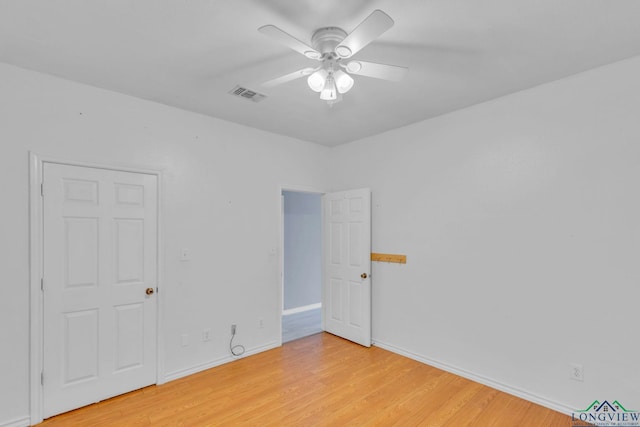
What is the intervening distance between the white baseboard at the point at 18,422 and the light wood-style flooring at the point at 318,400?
0.45 ft

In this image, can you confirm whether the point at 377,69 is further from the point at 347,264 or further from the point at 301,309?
the point at 301,309

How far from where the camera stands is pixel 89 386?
2.53 metres

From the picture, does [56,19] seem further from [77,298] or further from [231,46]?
[77,298]

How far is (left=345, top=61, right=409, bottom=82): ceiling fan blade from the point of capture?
5.83 ft

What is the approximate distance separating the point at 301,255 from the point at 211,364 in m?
2.59

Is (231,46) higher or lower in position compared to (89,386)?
higher

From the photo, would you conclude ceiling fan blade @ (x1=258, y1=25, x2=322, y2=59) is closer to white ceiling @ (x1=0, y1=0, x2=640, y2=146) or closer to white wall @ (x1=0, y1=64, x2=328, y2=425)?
white ceiling @ (x1=0, y1=0, x2=640, y2=146)

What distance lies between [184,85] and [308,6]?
1.45 metres

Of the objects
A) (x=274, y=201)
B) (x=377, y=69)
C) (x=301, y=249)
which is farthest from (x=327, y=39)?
(x=301, y=249)

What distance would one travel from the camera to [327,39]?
71.9 inches

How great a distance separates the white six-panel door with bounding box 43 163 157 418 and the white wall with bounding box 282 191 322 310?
272 centimetres

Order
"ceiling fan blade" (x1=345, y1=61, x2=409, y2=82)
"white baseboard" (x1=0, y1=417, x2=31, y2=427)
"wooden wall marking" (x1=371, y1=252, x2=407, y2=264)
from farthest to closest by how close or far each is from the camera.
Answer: "wooden wall marking" (x1=371, y1=252, x2=407, y2=264) → "white baseboard" (x1=0, y1=417, x2=31, y2=427) → "ceiling fan blade" (x1=345, y1=61, x2=409, y2=82)

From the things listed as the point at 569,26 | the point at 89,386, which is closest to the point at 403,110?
the point at 569,26

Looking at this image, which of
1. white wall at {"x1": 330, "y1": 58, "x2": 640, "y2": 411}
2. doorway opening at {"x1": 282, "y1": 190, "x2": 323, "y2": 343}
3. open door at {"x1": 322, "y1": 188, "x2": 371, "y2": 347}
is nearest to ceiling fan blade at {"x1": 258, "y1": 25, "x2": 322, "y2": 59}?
white wall at {"x1": 330, "y1": 58, "x2": 640, "y2": 411}
